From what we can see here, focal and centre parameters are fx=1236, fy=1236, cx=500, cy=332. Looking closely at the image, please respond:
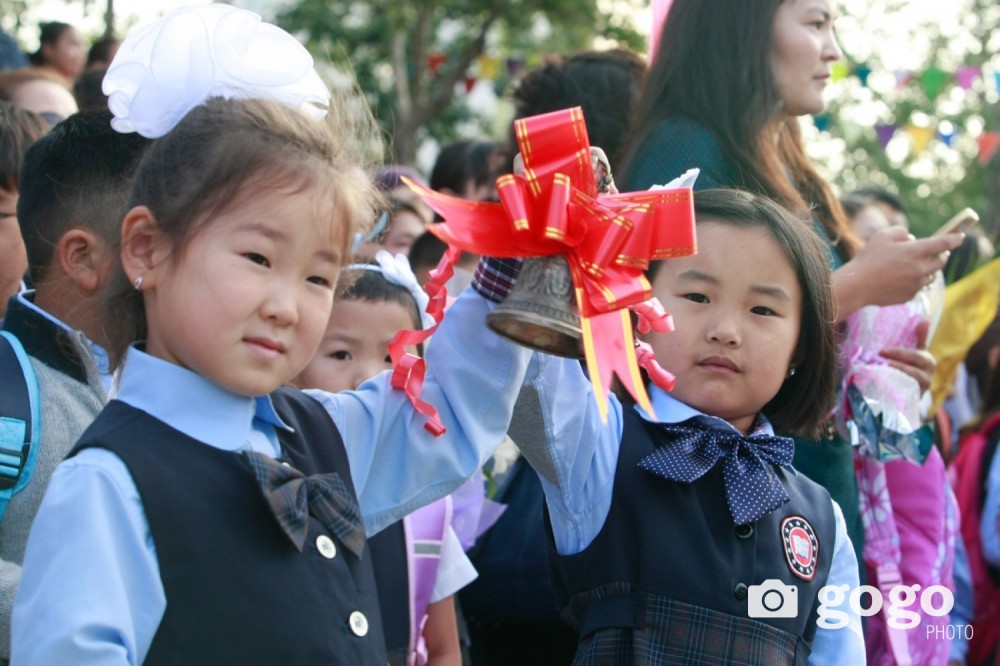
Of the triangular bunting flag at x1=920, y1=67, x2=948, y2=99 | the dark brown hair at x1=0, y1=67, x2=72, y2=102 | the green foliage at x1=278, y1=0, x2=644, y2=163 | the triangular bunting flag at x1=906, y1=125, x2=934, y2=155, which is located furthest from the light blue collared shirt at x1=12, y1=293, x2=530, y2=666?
the green foliage at x1=278, y1=0, x2=644, y2=163

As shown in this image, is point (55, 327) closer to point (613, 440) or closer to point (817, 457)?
point (613, 440)

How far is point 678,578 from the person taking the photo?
2.15 meters

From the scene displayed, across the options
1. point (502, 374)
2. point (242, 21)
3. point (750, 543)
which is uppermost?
point (242, 21)

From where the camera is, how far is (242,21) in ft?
6.31

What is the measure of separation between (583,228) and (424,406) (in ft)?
1.29

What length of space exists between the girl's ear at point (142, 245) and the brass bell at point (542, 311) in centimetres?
50

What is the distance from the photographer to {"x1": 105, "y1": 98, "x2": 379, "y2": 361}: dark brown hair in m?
1.81

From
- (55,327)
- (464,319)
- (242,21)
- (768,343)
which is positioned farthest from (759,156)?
(55,327)

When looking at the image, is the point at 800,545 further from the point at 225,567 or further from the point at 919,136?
the point at 919,136

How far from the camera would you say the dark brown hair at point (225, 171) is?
1.81 metres

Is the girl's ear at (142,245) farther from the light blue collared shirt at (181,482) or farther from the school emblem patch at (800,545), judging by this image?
the school emblem patch at (800,545)

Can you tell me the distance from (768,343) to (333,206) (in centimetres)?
92

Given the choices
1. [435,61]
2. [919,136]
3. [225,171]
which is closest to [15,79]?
[225,171]

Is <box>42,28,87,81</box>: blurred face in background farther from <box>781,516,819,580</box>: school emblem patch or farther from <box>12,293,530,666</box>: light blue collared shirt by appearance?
<box>781,516,819,580</box>: school emblem patch
